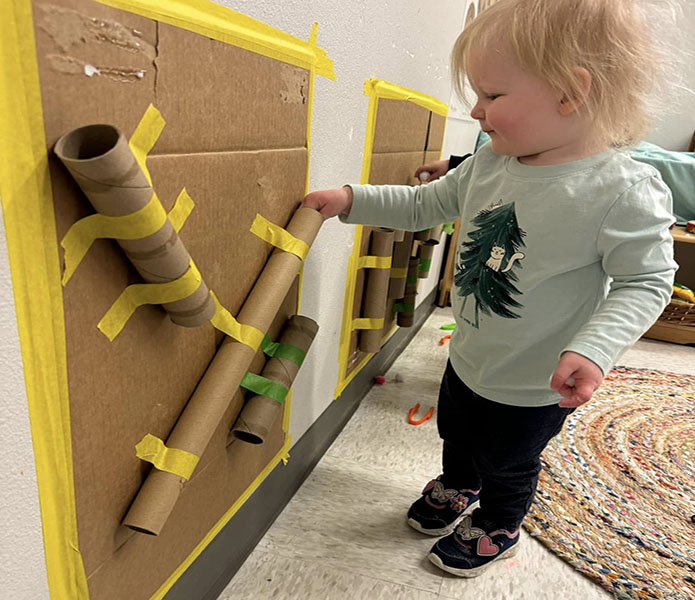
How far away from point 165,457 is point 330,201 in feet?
1.36

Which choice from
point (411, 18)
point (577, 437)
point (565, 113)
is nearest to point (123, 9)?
point (565, 113)

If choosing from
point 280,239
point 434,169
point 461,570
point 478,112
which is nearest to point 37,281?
point 280,239

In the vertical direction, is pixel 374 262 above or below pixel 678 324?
above

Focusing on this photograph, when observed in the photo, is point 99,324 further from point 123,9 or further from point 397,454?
point 397,454

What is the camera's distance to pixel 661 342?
2172 millimetres

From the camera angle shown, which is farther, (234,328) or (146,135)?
(234,328)

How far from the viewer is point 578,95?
25.4 inches

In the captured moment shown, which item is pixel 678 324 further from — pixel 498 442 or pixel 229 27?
pixel 229 27

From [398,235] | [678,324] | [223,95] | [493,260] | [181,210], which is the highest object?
[223,95]

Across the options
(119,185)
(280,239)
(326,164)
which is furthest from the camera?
(326,164)

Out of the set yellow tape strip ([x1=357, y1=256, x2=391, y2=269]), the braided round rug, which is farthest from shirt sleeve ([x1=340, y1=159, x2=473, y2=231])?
the braided round rug

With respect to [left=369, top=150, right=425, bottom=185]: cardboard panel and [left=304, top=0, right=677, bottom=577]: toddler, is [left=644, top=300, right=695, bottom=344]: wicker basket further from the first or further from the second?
[left=304, top=0, right=677, bottom=577]: toddler

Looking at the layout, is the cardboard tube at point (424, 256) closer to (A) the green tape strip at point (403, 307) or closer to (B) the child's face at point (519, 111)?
(A) the green tape strip at point (403, 307)

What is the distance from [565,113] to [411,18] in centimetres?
56
